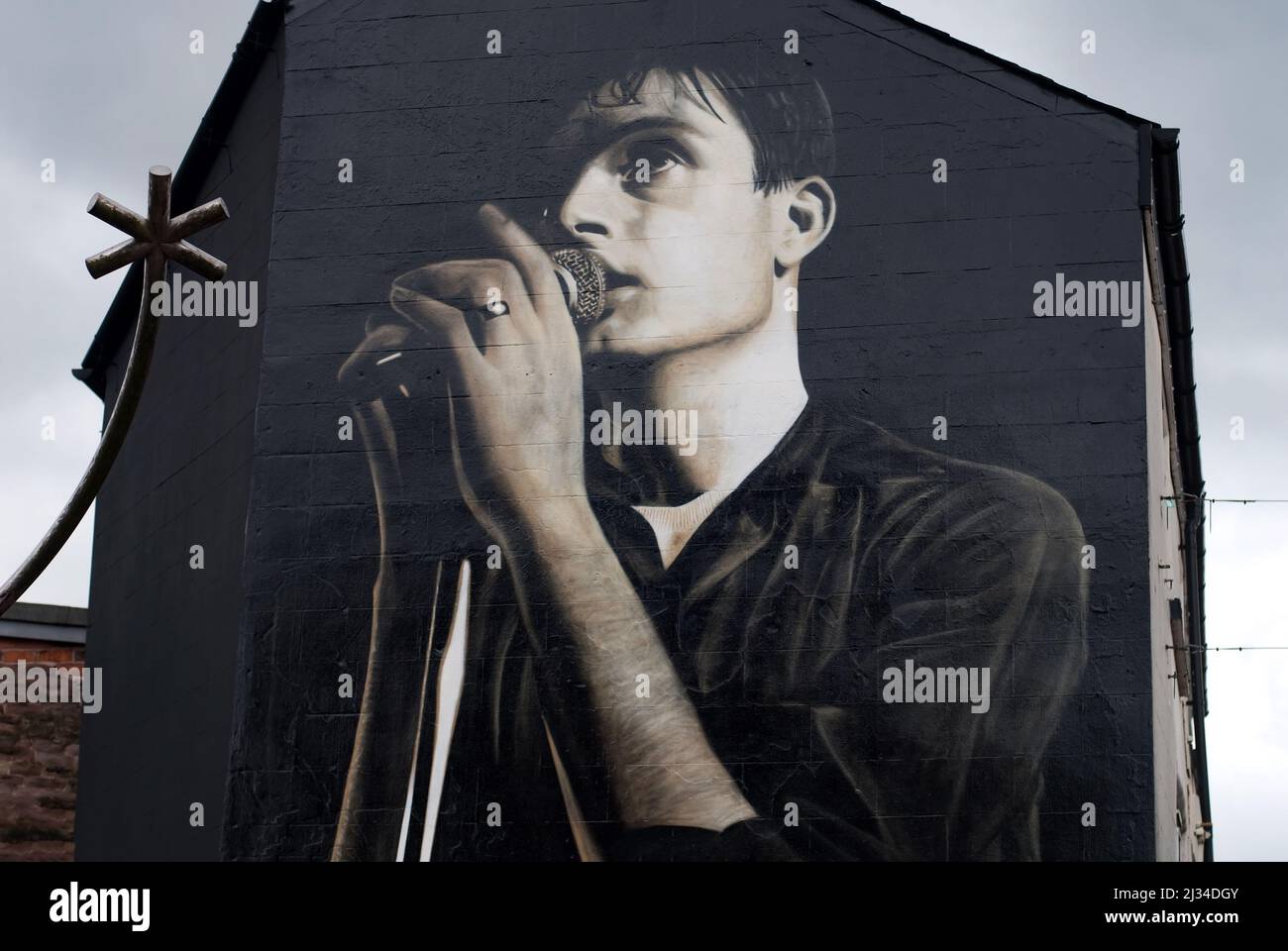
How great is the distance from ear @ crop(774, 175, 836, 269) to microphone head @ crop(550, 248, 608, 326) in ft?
5.31

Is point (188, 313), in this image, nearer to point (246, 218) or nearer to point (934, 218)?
point (246, 218)

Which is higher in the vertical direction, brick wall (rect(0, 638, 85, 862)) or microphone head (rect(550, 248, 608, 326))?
microphone head (rect(550, 248, 608, 326))

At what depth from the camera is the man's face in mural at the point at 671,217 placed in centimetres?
1614

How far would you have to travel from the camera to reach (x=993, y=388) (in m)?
15.5

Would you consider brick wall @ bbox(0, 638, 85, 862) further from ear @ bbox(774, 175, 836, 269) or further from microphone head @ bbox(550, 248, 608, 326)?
ear @ bbox(774, 175, 836, 269)

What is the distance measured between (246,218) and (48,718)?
840 centimetres

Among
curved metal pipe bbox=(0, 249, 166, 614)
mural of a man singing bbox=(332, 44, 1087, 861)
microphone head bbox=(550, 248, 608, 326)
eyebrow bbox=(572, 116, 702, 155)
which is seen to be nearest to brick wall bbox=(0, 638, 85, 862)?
mural of a man singing bbox=(332, 44, 1087, 861)

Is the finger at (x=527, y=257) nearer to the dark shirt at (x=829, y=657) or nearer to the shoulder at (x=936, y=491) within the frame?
the dark shirt at (x=829, y=657)

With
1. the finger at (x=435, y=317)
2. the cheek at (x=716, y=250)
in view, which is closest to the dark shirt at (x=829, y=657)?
the cheek at (x=716, y=250)

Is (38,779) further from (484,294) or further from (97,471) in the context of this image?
(97,471)

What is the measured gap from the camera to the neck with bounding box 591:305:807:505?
621 inches

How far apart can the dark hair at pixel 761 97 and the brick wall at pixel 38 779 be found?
11.5 meters
